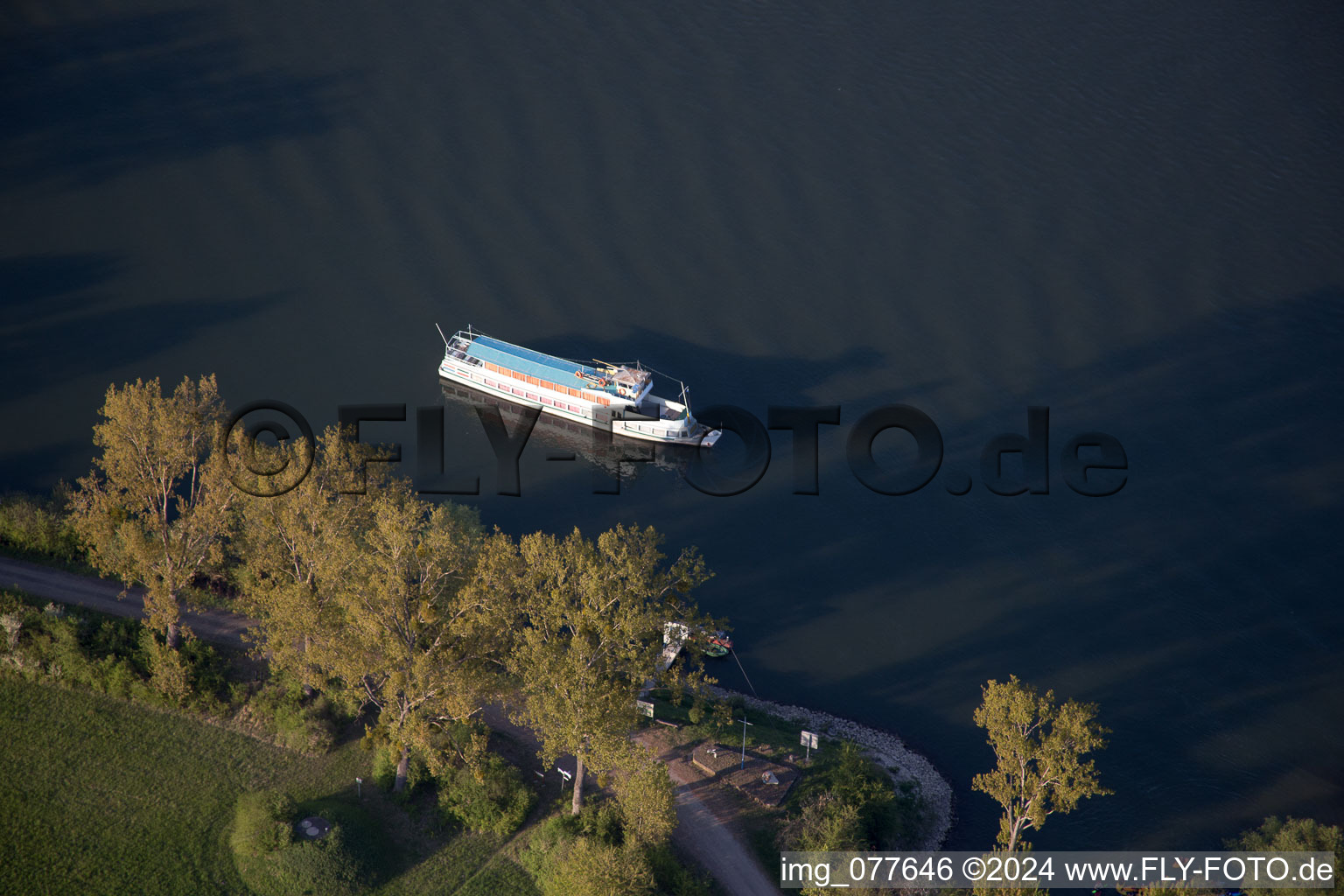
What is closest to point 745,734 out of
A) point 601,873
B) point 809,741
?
point 809,741

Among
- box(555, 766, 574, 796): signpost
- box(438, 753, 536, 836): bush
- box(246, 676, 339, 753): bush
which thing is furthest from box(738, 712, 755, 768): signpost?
box(246, 676, 339, 753): bush

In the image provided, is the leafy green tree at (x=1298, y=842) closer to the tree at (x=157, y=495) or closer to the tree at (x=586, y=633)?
the tree at (x=586, y=633)

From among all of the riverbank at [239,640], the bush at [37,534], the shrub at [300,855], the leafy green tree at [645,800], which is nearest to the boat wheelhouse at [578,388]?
the riverbank at [239,640]

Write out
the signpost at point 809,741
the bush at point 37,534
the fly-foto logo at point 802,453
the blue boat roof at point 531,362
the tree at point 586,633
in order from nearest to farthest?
1. the tree at point 586,633
2. the signpost at point 809,741
3. the bush at point 37,534
4. the fly-foto logo at point 802,453
5. the blue boat roof at point 531,362

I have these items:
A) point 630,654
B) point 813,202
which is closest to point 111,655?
point 630,654

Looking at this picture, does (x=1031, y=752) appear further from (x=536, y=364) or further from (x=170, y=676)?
(x=536, y=364)
